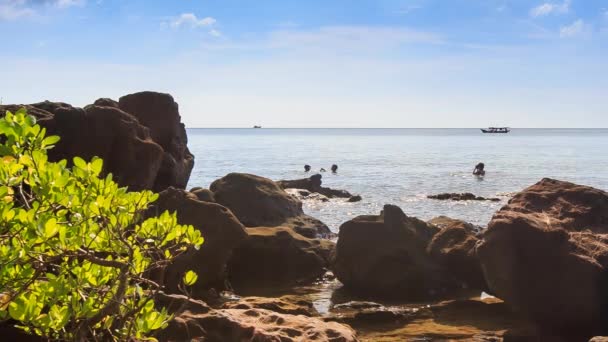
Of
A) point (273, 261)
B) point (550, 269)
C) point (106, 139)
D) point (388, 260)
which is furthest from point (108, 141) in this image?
point (550, 269)

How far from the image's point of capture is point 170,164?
2175cm

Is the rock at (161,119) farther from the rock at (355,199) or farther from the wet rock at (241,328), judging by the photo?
the rock at (355,199)

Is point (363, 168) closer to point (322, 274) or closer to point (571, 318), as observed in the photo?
point (322, 274)

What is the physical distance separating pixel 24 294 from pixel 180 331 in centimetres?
360

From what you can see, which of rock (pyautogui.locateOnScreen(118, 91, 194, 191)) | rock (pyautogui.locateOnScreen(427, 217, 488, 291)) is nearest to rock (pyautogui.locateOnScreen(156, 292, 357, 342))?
rock (pyautogui.locateOnScreen(427, 217, 488, 291))

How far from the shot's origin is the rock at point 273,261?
17.6 meters

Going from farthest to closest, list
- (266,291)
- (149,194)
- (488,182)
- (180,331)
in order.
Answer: (488,182)
(266,291)
(180,331)
(149,194)

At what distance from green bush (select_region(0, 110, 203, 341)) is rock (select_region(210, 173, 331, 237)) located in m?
17.1

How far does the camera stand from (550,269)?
40.3 feet

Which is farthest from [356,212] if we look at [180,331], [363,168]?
[363,168]

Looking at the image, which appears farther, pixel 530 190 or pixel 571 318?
pixel 530 190

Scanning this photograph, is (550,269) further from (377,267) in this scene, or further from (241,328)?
(241,328)

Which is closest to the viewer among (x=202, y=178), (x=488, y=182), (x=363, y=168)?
(x=488, y=182)

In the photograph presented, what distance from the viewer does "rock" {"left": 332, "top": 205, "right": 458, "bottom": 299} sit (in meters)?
15.8
